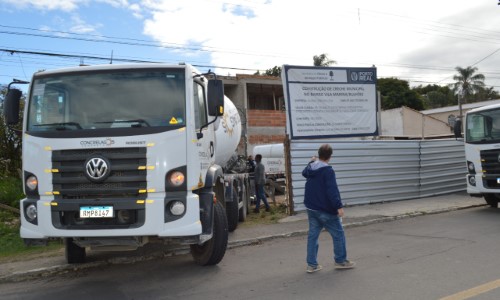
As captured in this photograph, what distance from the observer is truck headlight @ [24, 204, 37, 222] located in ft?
18.5

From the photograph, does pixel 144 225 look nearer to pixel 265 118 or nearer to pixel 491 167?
pixel 491 167

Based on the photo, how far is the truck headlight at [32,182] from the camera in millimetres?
5656

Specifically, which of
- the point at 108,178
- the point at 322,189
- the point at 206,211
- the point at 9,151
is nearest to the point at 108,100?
the point at 108,178

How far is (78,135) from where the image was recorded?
5.57 m

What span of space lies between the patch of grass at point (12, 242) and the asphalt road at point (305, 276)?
1.97 m

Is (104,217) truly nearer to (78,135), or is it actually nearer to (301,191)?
(78,135)

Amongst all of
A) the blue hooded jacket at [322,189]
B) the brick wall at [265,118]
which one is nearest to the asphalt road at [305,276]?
the blue hooded jacket at [322,189]

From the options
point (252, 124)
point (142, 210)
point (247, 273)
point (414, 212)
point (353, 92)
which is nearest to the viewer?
point (142, 210)

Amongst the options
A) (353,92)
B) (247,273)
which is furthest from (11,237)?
(353,92)

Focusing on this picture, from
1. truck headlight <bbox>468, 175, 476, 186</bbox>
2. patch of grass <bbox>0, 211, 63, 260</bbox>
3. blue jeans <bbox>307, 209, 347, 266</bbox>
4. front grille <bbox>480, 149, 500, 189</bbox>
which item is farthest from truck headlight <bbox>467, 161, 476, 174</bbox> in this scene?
patch of grass <bbox>0, 211, 63, 260</bbox>

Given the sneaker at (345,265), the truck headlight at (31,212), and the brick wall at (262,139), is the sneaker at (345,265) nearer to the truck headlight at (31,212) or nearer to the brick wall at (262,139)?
the truck headlight at (31,212)

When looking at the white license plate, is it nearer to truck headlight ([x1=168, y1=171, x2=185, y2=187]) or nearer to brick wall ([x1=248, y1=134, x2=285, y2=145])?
truck headlight ([x1=168, y1=171, x2=185, y2=187])

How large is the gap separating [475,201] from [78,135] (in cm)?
1228

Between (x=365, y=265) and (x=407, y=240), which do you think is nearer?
(x=365, y=265)
